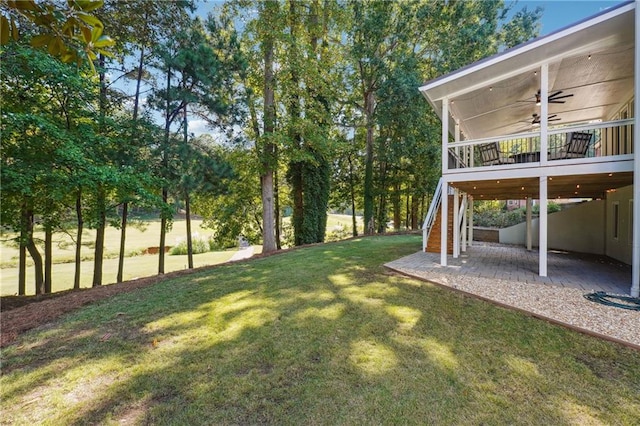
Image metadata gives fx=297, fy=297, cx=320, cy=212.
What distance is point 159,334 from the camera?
4109mm

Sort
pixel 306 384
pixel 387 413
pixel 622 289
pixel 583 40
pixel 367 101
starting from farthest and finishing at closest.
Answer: pixel 367 101 < pixel 583 40 < pixel 622 289 < pixel 306 384 < pixel 387 413

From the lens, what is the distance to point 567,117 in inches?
458

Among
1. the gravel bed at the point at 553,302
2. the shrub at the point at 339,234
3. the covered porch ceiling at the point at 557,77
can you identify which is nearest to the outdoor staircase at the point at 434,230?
the gravel bed at the point at 553,302

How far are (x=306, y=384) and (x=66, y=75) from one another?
7.87 m

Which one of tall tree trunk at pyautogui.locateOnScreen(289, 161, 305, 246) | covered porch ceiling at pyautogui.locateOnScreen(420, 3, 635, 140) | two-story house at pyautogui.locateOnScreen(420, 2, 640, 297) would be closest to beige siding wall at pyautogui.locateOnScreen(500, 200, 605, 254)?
two-story house at pyautogui.locateOnScreen(420, 2, 640, 297)

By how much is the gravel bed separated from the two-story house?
1.05 m

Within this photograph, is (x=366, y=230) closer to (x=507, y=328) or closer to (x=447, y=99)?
(x=447, y=99)

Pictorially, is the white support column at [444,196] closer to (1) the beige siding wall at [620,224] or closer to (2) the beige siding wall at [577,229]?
(1) the beige siding wall at [620,224]

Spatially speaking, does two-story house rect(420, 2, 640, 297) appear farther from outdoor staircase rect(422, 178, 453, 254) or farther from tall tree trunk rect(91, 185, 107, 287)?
tall tree trunk rect(91, 185, 107, 287)

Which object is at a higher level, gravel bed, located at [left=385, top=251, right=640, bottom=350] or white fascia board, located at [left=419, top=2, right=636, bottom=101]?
white fascia board, located at [left=419, top=2, right=636, bottom=101]

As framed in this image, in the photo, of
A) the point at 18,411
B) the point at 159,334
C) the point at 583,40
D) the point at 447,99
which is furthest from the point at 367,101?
the point at 18,411

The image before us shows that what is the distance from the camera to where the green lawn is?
8.59 ft

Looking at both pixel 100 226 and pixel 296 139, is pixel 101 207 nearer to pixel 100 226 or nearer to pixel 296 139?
pixel 100 226

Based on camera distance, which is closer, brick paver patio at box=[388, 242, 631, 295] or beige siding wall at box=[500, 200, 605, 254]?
brick paver patio at box=[388, 242, 631, 295]
